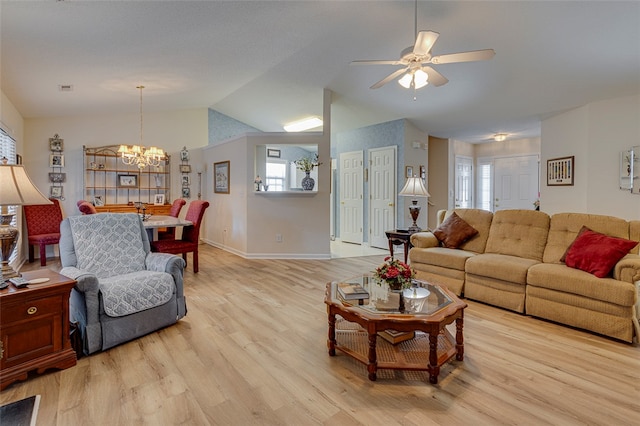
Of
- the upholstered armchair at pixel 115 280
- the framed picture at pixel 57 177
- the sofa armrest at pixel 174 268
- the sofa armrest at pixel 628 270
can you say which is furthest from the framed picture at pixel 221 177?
the sofa armrest at pixel 628 270

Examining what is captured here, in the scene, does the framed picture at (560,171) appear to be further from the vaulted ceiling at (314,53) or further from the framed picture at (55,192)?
the framed picture at (55,192)

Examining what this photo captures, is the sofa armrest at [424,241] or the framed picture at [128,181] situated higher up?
the framed picture at [128,181]

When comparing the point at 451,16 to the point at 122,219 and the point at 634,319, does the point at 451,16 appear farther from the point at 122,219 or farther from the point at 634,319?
the point at 122,219

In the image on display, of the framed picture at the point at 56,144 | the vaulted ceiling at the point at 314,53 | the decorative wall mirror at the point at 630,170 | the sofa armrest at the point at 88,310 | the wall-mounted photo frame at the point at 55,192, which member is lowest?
the sofa armrest at the point at 88,310

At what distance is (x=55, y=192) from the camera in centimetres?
596

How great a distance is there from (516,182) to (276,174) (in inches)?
232

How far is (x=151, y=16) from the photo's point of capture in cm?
296

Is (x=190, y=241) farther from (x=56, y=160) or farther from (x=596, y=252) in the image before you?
(x=596, y=252)

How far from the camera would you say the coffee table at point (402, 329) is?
77.8 inches

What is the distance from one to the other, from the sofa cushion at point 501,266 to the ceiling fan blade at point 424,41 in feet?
6.87

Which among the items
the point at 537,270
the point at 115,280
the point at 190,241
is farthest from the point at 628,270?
the point at 190,241

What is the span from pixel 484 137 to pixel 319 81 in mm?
4472

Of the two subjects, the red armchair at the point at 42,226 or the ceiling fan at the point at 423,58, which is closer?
the ceiling fan at the point at 423,58

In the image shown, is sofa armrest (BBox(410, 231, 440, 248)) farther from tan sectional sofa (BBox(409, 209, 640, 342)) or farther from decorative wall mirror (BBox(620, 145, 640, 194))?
decorative wall mirror (BBox(620, 145, 640, 194))
